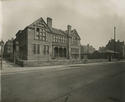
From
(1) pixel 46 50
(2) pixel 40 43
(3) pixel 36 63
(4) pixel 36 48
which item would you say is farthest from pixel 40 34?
(3) pixel 36 63

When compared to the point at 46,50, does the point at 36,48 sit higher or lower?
higher

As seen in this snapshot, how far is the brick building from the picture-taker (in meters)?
11.2

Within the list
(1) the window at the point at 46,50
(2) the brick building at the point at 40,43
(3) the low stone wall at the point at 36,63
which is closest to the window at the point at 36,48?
(2) the brick building at the point at 40,43

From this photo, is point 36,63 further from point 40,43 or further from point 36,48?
point 40,43

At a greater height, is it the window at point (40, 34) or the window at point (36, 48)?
the window at point (40, 34)

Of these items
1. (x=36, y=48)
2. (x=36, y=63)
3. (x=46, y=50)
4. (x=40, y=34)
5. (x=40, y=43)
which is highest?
(x=40, y=34)

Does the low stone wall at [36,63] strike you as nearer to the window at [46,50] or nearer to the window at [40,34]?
the window at [46,50]

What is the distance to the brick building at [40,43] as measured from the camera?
11.2 meters

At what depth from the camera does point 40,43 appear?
39.5 feet

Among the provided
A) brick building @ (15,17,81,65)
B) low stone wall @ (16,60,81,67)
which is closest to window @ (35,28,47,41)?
brick building @ (15,17,81,65)

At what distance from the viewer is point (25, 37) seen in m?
11.5

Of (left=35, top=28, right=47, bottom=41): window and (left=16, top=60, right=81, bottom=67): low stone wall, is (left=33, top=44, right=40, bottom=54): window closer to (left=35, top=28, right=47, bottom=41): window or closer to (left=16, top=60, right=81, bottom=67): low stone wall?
(left=35, top=28, right=47, bottom=41): window

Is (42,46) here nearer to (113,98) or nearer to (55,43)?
(55,43)

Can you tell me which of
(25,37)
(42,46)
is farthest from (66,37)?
(25,37)
